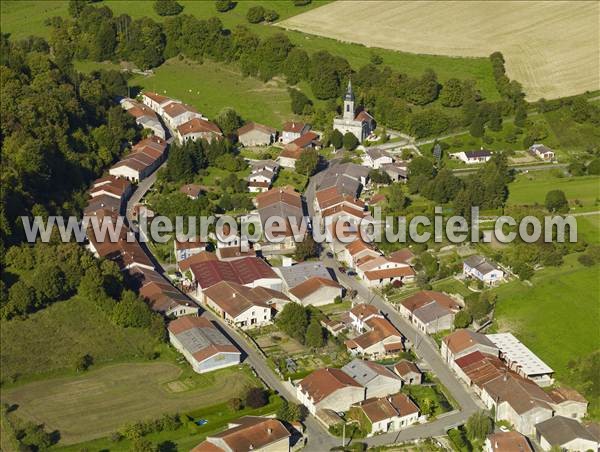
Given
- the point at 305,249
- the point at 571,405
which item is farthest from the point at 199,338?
the point at 571,405

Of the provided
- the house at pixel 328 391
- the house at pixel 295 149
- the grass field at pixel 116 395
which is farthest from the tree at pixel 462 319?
the house at pixel 295 149

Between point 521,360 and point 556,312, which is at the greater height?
point 556,312

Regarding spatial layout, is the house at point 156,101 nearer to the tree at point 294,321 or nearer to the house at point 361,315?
the tree at point 294,321

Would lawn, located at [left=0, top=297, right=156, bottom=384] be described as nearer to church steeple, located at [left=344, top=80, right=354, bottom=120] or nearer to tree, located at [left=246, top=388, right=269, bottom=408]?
tree, located at [left=246, top=388, right=269, bottom=408]

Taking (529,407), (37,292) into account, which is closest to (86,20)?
(37,292)

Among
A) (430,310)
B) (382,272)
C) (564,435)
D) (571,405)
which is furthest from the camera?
(382,272)

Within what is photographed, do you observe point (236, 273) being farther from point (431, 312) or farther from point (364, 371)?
point (364, 371)

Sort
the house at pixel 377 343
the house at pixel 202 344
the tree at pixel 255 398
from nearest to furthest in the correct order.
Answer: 1. the tree at pixel 255 398
2. the house at pixel 202 344
3. the house at pixel 377 343
